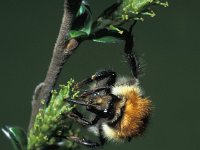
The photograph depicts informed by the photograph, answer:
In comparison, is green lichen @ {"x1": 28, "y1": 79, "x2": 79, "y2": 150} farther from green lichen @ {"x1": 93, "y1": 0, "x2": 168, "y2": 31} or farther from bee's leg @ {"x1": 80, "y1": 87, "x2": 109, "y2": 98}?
green lichen @ {"x1": 93, "y1": 0, "x2": 168, "y2": 31}

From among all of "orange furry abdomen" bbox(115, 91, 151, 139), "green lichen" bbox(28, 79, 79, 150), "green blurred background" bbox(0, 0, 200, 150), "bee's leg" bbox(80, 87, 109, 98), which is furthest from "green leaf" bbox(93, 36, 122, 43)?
"green blurred background" bbox(0, 0, 200, 150)

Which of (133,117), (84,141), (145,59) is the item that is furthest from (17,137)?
(145,59)

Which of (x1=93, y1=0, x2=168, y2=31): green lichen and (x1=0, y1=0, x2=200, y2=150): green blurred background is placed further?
(x1=0, y1=0, x2=200, y2=150): green blurred background

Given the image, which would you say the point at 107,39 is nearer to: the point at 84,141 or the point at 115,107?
the point at 115,107

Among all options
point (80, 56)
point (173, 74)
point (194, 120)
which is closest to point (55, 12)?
point (80, 56)

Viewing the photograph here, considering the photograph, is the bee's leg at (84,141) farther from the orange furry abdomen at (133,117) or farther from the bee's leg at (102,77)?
the bee's leg at (102,77)

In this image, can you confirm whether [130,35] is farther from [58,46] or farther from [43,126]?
[43,126]

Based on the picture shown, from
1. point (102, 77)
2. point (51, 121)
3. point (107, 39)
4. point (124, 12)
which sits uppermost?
point (124, 12)
